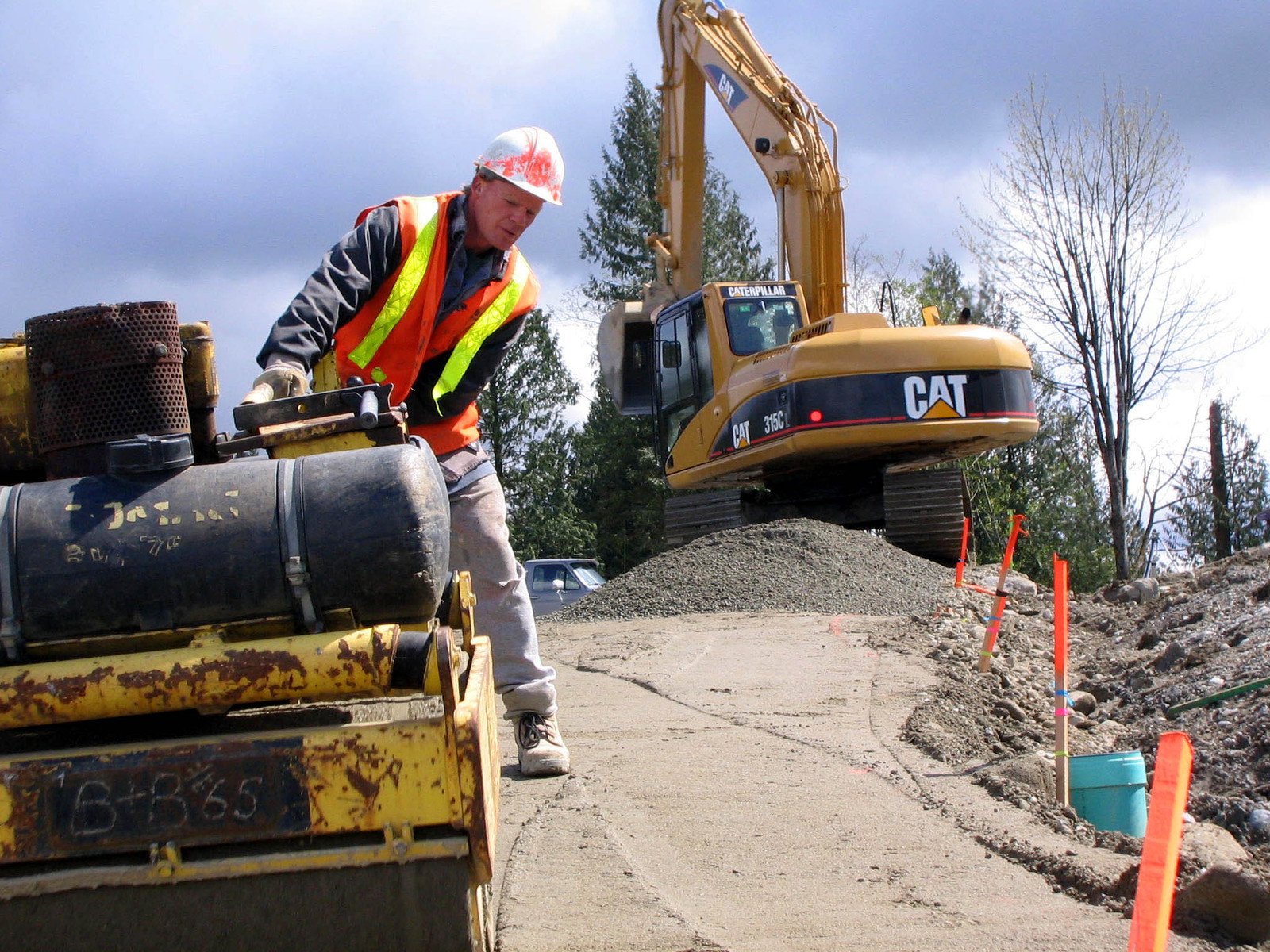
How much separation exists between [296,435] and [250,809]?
82cm

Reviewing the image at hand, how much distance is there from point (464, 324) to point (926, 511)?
11630mm

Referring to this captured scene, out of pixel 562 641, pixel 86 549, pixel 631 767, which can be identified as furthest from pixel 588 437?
pixel 86 549

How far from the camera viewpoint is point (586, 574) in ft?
78.6

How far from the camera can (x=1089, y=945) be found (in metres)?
2.92

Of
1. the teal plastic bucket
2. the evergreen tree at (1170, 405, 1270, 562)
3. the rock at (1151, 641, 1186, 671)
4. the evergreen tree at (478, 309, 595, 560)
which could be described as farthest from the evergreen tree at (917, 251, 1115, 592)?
the teal plastic bucket

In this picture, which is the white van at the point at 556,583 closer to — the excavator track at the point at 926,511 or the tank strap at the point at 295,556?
the excavator track at the point at 926,511

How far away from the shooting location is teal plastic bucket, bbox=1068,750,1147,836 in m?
4.82

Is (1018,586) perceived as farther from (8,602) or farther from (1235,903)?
(8,602)

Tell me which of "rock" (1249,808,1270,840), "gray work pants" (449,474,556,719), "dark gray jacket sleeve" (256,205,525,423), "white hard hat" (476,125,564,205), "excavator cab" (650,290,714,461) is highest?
"excavator cab" (650,290,714,461)

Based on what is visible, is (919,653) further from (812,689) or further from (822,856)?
(822,856)

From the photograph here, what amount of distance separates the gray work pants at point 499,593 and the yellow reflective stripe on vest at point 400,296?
593 millimetres

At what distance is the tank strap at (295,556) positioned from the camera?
229 cm

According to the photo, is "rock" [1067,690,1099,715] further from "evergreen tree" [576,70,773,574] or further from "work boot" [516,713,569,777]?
"evergreen tree" [576,70,773,574]

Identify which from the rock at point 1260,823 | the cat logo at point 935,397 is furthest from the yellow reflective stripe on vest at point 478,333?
the cat logo at point 935,397
